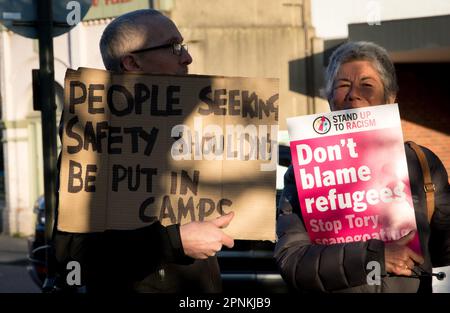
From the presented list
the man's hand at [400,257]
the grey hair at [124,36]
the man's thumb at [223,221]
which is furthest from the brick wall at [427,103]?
the man's thumb at [223,221]

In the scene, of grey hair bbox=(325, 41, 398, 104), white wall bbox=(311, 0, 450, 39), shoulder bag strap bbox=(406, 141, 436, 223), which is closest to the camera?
shoulder bag strap bbox=(406, 141, 436, 223)

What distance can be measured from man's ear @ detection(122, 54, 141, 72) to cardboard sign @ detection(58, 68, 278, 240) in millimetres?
200

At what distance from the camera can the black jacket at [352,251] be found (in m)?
2.63

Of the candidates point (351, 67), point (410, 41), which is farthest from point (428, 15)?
point (351, 67)

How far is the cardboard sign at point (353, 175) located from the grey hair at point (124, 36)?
0.54 m

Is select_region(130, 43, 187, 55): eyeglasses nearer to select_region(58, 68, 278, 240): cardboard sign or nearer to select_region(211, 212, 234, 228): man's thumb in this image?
select_region(58, 68, 278, 240): cardboard sign

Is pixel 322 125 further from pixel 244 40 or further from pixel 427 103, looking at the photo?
pixel 244 40

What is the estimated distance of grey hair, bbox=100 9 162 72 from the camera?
9.24 ft

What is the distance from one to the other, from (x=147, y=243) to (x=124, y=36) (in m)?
0.69

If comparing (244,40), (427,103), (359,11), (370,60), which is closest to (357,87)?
(370,60)

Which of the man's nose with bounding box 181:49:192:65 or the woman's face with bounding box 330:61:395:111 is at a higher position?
the man's nose with bounding box 181:49:192:65

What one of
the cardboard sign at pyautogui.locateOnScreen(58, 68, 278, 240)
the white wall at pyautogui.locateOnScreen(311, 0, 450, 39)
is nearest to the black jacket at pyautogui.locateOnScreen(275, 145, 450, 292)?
the cardboard sign at pyautogui.locateOnScreen(58, 68, 278, 240)

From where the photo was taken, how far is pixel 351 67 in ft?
9.43

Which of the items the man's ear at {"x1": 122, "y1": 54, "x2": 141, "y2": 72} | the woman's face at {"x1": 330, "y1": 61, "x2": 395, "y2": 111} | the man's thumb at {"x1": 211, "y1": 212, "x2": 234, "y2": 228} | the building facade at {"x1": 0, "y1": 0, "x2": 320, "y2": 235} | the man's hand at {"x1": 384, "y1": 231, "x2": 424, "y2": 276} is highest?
the building facade at {"x1": 0, "y1": 0, "x2": 320, "y2": 235}
